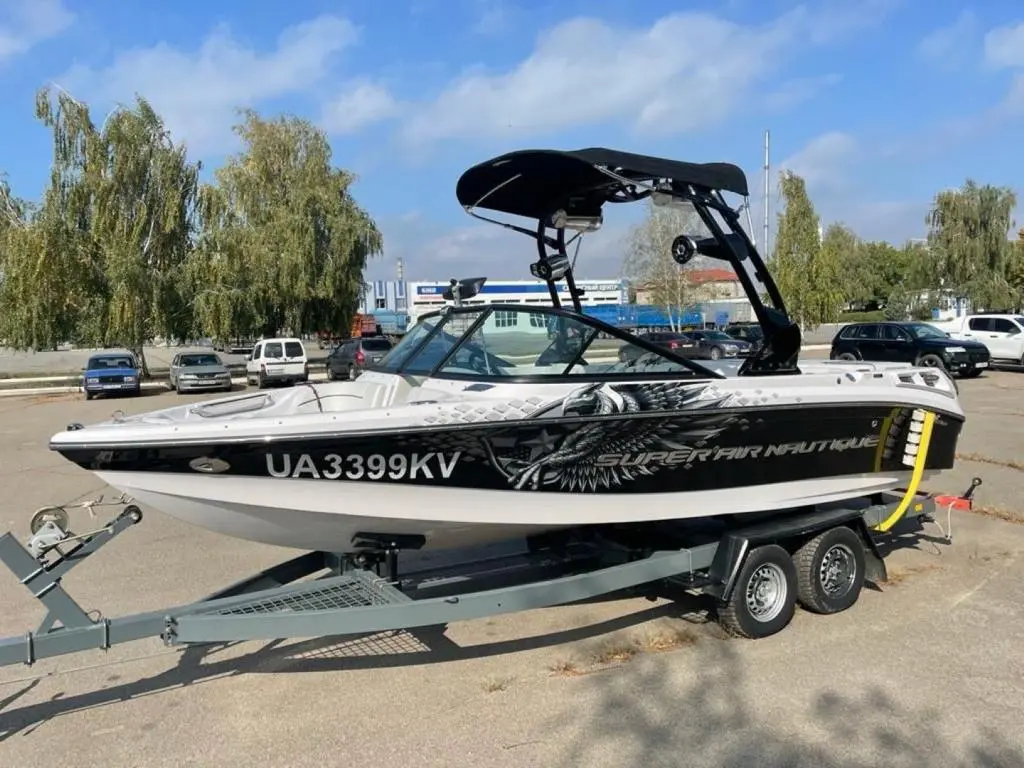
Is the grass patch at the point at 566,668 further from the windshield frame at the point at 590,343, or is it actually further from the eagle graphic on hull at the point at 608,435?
the windshield frame at the point at 590,343

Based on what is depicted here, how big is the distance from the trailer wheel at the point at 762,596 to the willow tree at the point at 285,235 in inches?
1089

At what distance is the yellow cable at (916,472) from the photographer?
17.7 feet

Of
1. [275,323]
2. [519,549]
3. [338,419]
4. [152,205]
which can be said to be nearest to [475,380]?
[338,419]

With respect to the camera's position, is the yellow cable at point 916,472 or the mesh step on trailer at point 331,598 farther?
the yellow cable at point 916,472

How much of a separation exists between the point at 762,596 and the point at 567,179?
2.99m

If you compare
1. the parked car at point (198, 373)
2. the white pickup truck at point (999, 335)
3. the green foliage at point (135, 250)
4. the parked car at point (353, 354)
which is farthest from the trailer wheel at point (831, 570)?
the green foliage at point (135, 250)

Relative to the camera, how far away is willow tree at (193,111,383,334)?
30.2 meters

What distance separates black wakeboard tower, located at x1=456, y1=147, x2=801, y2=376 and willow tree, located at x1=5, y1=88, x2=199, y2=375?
2606cm

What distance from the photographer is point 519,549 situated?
608cm

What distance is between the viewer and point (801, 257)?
4691 centimetres

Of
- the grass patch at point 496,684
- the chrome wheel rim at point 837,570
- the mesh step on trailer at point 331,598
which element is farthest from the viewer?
the chrome wheel rim at point 837,570

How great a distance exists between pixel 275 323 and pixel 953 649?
3233cm

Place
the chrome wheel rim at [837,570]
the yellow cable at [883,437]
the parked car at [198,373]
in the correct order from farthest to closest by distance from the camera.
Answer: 1. the parked car at [198,373]
2. the yellow cable at [883,437]
3. the chrome wheel rim at [837,570]

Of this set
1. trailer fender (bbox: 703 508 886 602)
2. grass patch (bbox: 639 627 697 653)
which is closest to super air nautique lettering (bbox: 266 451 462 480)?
grass patch (bbox: 639 627 697 653)
